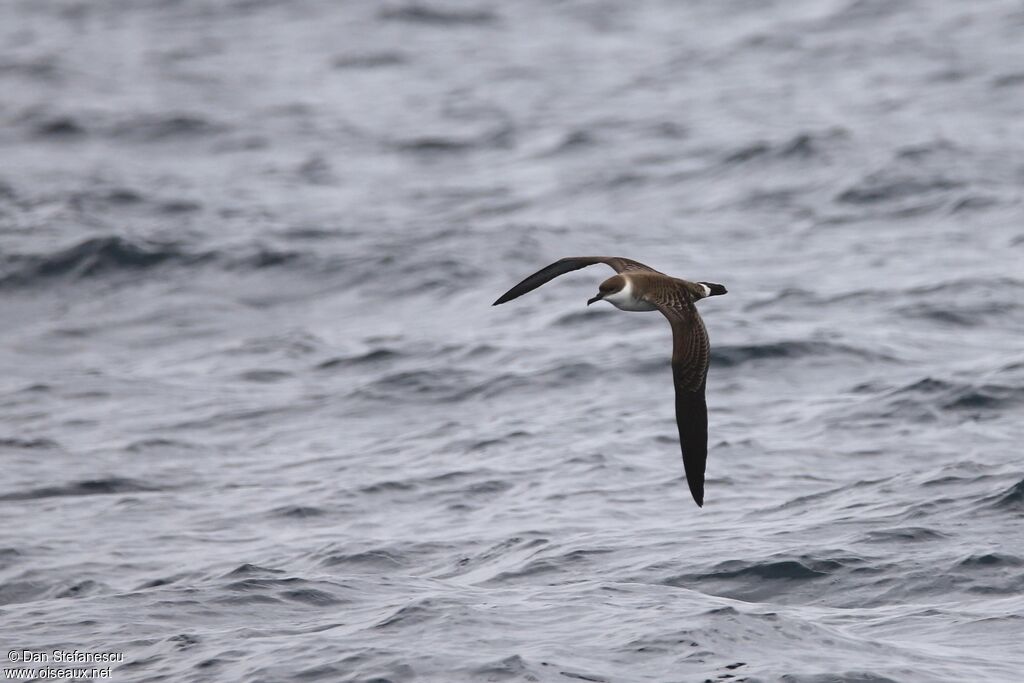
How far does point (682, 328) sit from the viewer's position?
8742 millimetres

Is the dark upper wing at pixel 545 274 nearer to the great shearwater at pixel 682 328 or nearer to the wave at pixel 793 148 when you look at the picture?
the great shearwater at pixel 682 328

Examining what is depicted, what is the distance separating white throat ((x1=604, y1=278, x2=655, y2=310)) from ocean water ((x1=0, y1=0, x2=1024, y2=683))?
1759 mm

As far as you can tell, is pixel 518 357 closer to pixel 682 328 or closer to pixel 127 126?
pixel 682 328

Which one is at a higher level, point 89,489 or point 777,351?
point 777,351

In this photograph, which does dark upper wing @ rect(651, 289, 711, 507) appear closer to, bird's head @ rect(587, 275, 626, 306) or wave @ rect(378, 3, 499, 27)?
bird's head @ rect(587, 275, 626, 306)

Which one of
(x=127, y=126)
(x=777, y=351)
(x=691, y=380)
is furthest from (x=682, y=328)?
(x=127, y=126)

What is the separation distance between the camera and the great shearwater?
8703 mm

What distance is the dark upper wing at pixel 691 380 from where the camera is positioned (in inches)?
342

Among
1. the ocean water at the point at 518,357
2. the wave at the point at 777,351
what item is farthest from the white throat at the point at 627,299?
the wave at the point at 777,351

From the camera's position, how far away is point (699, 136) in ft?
73.9

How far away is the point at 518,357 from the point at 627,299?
6.46 meters

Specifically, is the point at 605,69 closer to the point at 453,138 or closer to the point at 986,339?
the point at 453,138

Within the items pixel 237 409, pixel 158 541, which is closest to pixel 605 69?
pixel 237 409
